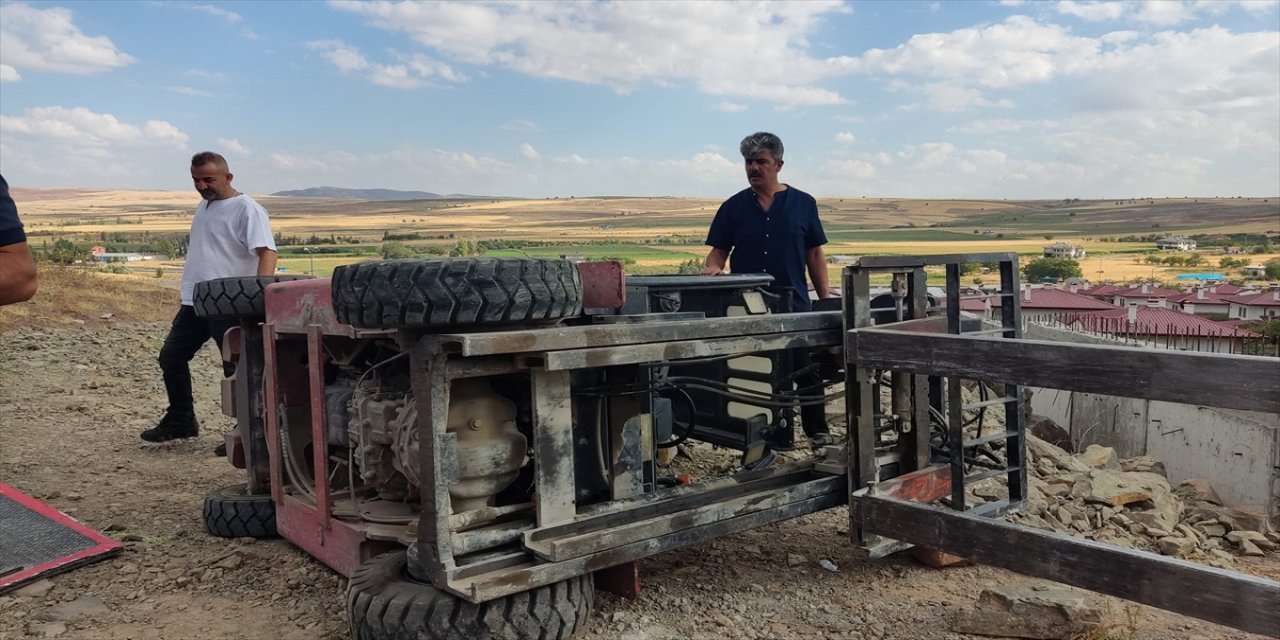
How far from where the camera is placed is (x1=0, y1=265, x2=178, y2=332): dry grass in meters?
11.4

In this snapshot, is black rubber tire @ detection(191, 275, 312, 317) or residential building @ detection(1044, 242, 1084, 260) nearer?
black rubber tire @ detection(191, 275, 312, 317)

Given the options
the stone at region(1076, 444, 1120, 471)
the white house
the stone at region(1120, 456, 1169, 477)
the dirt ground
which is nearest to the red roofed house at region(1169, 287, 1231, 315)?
the stone at region(1120, 456, 1169, 477)

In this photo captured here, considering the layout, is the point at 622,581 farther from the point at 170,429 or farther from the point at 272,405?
the point at 170,429

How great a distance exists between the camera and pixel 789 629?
3012 mm

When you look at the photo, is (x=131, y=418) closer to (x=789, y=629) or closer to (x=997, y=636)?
(x=789, y=629)

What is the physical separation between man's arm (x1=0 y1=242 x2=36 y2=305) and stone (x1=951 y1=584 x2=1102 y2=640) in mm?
3276

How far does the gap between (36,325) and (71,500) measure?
24.7ft

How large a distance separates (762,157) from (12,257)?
3354mm

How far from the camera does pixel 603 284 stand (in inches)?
124

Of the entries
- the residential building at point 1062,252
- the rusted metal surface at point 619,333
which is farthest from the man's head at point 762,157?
the residential building at point 1062,252

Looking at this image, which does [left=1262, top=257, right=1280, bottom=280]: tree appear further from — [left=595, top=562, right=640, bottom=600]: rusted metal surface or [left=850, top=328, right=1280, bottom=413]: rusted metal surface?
[left=595, top=562, right=640, bottom=600]: rusted metal surface

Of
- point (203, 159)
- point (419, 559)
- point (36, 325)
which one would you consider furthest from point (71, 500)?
point (36, 325)

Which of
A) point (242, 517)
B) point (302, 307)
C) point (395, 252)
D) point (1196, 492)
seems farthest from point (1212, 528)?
point (395, 252)

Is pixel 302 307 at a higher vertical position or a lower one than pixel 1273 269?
higher
